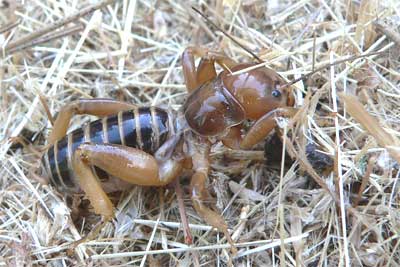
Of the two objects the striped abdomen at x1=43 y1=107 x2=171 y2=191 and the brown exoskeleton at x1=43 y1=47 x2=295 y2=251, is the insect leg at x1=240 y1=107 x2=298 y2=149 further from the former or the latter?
the striped abdomen at x1=43 y1=107 x2=171 y2=191

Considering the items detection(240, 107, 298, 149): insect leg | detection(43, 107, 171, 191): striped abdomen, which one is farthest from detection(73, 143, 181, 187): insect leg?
detection(240, 107, 298, 149): insect leg

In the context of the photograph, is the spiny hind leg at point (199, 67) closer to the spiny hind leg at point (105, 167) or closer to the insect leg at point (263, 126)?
the insect leg at point (263, 126)

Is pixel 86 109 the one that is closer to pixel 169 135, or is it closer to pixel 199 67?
pixel 169 135

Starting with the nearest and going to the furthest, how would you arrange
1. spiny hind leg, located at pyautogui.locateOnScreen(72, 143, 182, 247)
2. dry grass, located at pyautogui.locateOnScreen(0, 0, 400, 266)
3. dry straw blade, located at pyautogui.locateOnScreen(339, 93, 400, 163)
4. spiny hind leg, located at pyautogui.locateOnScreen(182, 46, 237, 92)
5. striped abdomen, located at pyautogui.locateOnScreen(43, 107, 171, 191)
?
dry straw blade, located at pyautogui.locateOnScreen(339, 93, 400, 163)
dry grass, located at pyautogui.locateOnScreen(0, 0, 400, 266)
spiny hind leg, located at pyautogui.locateOnScreen(72, 143, 182, 247)
striped abdomen, located at pyautogui.locateOnScreen(43, 107, 171, 191)
spiny hind leg, located at pyautogui.locateOnScreen(182, 46, 237, 92)

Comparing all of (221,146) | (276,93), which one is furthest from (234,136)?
(276,93)

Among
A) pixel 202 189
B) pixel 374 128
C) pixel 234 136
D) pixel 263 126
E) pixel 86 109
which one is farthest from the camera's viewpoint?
pixel 86 109

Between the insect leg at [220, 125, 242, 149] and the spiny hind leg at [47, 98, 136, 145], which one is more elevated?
the spiny hind leg at [47, 98, 136, 145]

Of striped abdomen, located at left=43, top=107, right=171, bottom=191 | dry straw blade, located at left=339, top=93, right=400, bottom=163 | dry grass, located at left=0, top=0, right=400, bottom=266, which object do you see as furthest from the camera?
striped abdomen, located at left=43, top=107, right=171, bottom=191
